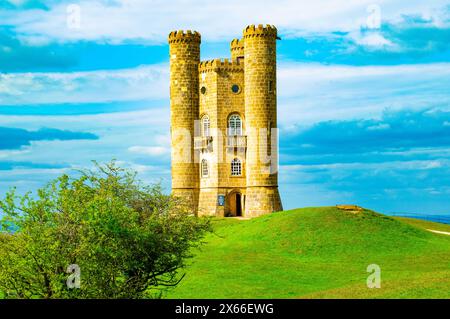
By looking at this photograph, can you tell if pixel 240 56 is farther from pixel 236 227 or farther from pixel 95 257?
pixel 95 257

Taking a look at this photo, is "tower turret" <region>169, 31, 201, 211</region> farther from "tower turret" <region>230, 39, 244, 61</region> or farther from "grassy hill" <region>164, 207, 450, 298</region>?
"grassy hill" <region>164, 207, 450, 298</region>

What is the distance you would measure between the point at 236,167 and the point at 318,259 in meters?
30.6

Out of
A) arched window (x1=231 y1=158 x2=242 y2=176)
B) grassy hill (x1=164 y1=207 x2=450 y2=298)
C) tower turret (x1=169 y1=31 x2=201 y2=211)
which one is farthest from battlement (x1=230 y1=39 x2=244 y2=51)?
grassy hill (x1=164 y1=207 x2=450 y2=298)

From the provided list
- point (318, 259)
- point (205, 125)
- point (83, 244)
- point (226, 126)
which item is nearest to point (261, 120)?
point (226, 126)

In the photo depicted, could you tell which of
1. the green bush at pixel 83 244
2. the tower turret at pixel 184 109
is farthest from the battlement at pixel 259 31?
the green bush at pixel 83 244

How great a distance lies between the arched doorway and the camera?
77312 mm

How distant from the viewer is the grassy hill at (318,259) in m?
35.4

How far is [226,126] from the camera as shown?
77.2 meters

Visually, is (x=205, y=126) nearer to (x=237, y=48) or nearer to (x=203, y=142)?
(x=203, y=142)

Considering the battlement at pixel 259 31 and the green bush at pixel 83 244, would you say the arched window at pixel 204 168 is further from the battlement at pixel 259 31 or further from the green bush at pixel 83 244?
the green bush at pixel 83 244

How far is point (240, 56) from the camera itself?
82062 mm

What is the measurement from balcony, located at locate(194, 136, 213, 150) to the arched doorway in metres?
5.75

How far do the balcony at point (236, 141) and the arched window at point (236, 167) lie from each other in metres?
1.59
